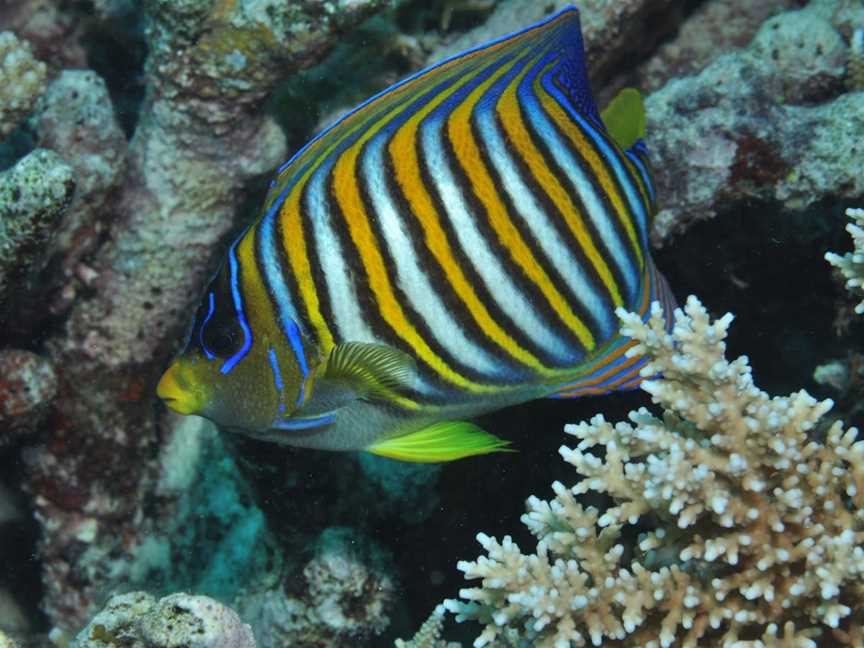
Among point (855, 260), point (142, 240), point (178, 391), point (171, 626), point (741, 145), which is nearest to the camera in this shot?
point (171, 626)

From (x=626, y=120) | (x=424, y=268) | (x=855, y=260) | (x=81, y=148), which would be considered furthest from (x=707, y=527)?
(x=81, y=148)

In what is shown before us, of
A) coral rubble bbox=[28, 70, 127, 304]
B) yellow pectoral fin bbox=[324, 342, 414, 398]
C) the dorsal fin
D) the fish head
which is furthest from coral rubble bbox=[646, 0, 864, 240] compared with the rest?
coral rubble bbox=[28, 70, 127, 304]

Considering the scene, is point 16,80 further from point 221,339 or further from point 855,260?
point 855,260

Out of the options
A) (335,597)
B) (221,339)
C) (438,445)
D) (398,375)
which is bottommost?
(335,597)

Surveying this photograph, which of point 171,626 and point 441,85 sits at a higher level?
point 441,85

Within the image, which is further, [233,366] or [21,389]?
[21,389]

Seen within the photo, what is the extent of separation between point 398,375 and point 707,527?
2.98 ft

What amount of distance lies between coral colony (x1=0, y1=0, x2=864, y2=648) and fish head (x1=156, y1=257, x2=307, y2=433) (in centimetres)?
25

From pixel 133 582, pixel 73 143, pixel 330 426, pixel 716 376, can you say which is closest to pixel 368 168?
pixel 330 426

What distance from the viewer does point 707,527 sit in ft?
6.99

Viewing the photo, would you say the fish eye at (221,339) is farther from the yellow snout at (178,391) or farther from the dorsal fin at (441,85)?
the dorsal fin at (441,85)

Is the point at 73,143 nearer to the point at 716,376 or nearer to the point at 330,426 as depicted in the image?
the point at 330,426

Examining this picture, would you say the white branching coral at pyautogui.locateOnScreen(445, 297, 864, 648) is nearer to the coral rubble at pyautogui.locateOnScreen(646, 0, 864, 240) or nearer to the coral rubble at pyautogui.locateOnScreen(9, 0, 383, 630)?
the coral rubble at pyautogui.locateOnScreen(646, 0, 864, 240)

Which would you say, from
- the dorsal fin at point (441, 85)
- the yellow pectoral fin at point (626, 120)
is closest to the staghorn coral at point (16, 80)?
the dorsal fin at point (441, 85)
